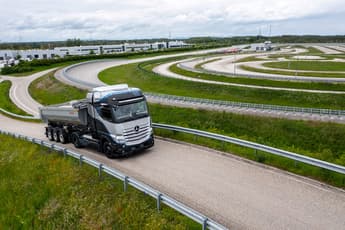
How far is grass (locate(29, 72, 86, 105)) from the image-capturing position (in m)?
38.2

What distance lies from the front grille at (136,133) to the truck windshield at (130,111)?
494mm

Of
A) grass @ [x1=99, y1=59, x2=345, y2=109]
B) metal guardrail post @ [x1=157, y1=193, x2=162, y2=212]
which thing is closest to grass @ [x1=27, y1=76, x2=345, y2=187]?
metal guardrail post @ [x1=157, y1=193, x2=162, y2=212]

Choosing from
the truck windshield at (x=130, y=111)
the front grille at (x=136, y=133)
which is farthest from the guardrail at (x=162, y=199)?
the truck windshield at (x=130, y=111)

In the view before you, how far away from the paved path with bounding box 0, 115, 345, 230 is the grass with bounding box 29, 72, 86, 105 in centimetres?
2582

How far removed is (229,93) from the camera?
35219mm

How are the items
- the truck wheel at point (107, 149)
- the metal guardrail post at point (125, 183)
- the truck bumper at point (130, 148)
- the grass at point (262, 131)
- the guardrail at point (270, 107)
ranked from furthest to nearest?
the guardrail at point (270, 107) → the grass at point (262, 131) → the truck wheel at point (107, 149) → the truck bumper at point (130, 148) → the metal guardrail post at point (125, 183)

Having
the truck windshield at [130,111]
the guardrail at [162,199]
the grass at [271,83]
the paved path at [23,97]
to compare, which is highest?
the truck windshield at [130,111]

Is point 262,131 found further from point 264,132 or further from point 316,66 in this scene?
point 316,66

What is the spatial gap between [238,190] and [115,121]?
20.0 feet

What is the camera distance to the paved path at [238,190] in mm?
8477

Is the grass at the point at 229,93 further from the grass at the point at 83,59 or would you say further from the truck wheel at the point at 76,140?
the grass at the point at 83,59

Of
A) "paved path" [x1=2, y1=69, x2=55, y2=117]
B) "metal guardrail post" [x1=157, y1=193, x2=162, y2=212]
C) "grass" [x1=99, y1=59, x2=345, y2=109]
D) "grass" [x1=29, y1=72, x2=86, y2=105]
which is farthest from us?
"grass" [x1=29, y1=72, x2=86, y2=105]

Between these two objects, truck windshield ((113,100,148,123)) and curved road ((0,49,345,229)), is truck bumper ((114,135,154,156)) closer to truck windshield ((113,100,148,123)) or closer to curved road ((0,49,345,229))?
curved road ((0,49,345,229))

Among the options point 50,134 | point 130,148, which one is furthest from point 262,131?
point 50,134
